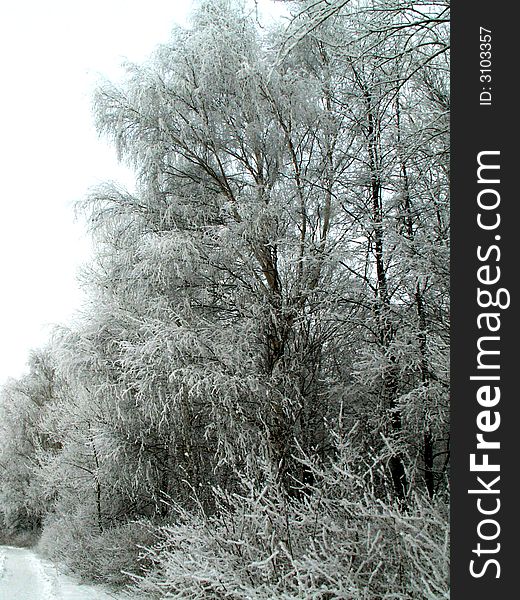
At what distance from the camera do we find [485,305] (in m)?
1.79

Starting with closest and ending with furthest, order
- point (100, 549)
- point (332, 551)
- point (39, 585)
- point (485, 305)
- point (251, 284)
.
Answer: point (485, 305) < point (332, 551) < point (39, 585) < point (251, 284) < point (100, 549)

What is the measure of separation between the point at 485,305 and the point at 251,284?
4706 millimetres

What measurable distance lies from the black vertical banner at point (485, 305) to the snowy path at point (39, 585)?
188 inches

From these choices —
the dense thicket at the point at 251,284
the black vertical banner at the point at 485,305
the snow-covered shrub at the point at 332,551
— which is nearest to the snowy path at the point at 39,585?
the dense thicket at the point at 251,284

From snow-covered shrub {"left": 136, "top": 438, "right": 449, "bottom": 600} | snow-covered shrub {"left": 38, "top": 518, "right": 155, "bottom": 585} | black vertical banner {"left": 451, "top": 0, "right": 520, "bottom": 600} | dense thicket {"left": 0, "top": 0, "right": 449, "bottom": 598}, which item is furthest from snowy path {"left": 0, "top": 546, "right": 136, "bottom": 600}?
black vertical banner {"left": 451, "top": 0, "right": 520, "bottom": 600}

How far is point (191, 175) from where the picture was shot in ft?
23.7

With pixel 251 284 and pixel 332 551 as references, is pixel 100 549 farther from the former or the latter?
pixel 332 551

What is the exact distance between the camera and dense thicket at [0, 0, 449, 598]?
4852mm

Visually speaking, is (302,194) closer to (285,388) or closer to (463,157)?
(285,388)

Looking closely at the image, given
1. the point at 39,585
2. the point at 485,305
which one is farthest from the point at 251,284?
the point at 485,305

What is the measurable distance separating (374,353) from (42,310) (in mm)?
5148

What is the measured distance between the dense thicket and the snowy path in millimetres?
308

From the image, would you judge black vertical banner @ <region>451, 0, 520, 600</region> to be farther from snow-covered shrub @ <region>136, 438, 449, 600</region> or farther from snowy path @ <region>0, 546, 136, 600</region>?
snowy path @ <region>0, 546, 136, 600</region>

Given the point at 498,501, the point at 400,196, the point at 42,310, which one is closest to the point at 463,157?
the point at 498,501
